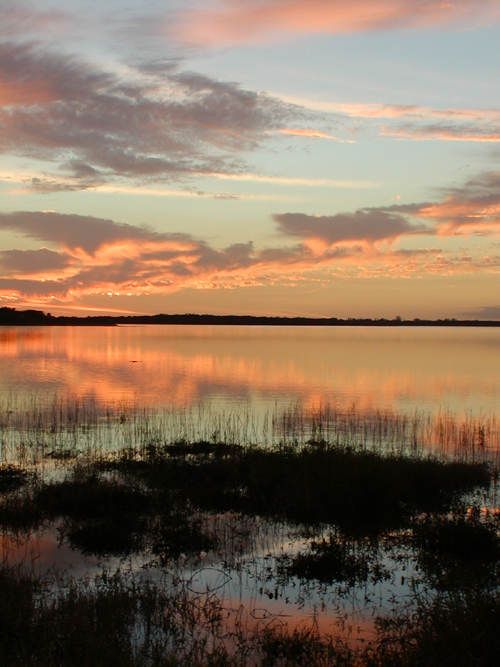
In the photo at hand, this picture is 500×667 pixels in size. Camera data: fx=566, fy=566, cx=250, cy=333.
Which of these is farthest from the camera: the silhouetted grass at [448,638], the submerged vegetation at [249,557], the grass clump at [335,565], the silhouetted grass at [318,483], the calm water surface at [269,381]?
the calm water surface at [269,381]

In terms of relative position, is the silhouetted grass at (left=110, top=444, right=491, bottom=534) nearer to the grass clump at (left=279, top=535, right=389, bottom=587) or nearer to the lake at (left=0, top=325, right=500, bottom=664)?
the lake at (left=0, top=325, right=500, bottom=664)

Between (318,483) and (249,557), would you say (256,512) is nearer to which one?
(318,483)

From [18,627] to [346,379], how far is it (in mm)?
40414

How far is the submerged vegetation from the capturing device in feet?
21.3

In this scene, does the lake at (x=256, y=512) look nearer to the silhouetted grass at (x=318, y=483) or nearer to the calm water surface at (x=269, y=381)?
the silhouetted grass at (x=318, y=483)

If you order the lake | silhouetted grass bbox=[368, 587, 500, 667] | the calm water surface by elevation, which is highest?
silhouetted grass bbox=[368, 587, 500, 667]

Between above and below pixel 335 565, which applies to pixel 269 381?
below

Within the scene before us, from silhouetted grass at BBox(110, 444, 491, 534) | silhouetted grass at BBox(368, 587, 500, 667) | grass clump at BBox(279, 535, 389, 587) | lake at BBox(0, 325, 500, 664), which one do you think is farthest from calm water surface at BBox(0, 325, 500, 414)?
silhouetted grass at BBox(368, 587, 500, 667)

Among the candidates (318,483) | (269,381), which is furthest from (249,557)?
(269,381)

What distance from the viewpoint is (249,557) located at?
938 cm

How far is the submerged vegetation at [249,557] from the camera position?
648 centimetres

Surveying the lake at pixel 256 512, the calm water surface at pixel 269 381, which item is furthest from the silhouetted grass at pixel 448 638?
the calm water surface at pixel 269 381

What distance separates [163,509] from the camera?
11578 millimetres

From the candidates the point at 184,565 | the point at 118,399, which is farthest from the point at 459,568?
the point at 118,399
